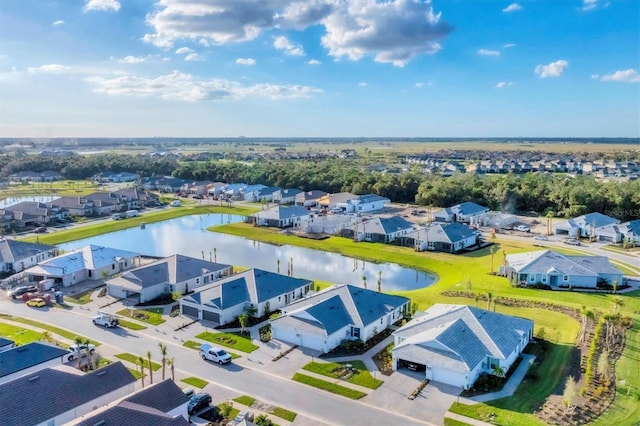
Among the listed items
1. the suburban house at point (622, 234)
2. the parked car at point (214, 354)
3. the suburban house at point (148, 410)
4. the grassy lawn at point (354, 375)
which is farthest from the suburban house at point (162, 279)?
the suburban house at point (622, 234)

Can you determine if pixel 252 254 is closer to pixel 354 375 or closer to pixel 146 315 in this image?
pixel 146 315

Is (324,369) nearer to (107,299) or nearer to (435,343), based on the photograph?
(435,343)

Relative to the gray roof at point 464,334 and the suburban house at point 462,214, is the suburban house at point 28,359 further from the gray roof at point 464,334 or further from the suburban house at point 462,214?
the suburban house at point 462,214

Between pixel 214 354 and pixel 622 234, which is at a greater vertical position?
pixel 622 234

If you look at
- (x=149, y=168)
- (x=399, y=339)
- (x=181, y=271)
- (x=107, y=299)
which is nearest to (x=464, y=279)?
(x=399, y=339)

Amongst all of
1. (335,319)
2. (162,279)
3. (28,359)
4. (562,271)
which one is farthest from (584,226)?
(28,359)
